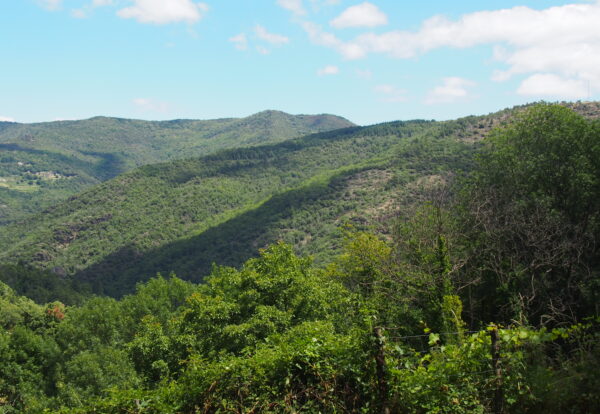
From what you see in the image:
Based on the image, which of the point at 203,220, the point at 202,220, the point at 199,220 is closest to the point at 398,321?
the point at 203,220

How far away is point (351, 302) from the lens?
18.9m

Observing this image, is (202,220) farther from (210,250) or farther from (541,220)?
(541,220)

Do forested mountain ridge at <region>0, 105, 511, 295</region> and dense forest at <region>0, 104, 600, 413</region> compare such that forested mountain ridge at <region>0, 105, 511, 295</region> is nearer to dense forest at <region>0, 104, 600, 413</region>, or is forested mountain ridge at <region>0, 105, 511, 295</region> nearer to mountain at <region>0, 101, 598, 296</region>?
mountain at <region>0, 101, 598, 296</region>

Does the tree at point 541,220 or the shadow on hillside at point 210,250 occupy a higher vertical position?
the tree at point 541,220

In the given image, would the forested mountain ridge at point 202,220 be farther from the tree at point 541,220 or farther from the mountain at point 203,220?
the tree at point 541,220

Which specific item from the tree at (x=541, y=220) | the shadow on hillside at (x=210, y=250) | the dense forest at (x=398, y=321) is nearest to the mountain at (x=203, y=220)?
the shadow on hillside at (x=210, y=250)

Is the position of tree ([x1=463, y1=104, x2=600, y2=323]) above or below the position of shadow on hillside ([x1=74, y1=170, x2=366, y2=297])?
above

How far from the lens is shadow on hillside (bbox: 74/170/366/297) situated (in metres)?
121

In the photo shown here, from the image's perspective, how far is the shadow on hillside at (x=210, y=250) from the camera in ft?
396

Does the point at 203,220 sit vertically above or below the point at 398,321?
below

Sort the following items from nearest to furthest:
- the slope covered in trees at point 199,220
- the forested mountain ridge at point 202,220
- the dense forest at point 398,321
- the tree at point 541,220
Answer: the dense forest at point 398,321, the tree at point 541,220, the forested mountain ridge at point 202,220, the slope covered in trees at point 199,220

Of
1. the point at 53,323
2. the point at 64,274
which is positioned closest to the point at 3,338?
the point at 53,323

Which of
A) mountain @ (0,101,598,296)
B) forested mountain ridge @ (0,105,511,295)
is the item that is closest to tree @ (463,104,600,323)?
forested mountain ridge @ (0,105,511,295)

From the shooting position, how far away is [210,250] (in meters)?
130
